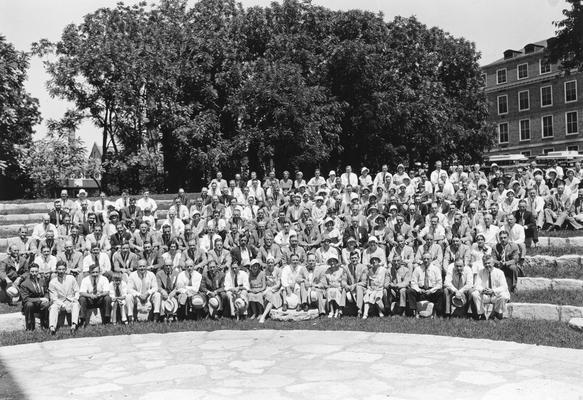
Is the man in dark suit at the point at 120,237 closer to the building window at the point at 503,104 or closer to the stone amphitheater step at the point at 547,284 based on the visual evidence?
the stone amphitheater step at the point at 547,284

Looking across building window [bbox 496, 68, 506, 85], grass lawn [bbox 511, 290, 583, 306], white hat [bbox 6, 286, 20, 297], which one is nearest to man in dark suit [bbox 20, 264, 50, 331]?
white hat [bbox 6, 286, 20, 297]

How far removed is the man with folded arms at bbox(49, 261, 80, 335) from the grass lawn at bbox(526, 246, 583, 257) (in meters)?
9.71

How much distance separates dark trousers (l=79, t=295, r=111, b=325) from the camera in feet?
37.0

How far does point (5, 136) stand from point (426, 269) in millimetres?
24250

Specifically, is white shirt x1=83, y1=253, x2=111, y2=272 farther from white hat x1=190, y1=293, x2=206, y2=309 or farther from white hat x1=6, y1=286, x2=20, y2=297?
white hat x1=190, y1=293, x2=206, y2=309

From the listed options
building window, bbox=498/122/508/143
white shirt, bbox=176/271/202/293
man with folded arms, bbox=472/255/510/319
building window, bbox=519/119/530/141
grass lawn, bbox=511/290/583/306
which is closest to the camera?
man with folded arms, bbox=472/255/510/319

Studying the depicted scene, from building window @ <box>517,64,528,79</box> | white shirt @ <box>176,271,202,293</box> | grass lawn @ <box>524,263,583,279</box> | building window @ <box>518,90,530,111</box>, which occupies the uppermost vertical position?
building window @ <box>517,64,528,79</box>

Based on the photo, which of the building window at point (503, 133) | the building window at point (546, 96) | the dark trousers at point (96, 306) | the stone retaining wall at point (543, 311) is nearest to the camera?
the stone retaining wall at point (543, 311)

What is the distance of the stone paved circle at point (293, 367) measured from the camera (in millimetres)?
6812

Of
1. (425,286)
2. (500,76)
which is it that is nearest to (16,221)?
(425,286)

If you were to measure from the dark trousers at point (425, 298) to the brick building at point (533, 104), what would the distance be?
4591 cm

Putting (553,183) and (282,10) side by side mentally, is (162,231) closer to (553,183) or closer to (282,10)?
(553,183)

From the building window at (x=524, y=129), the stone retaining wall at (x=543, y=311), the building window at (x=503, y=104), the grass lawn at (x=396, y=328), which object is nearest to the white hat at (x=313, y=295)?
the grass lawn at (x=396, y=328)

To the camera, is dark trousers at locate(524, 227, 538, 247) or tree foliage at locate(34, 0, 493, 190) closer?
dark trousers at locate(524, 227, 538, 247)
